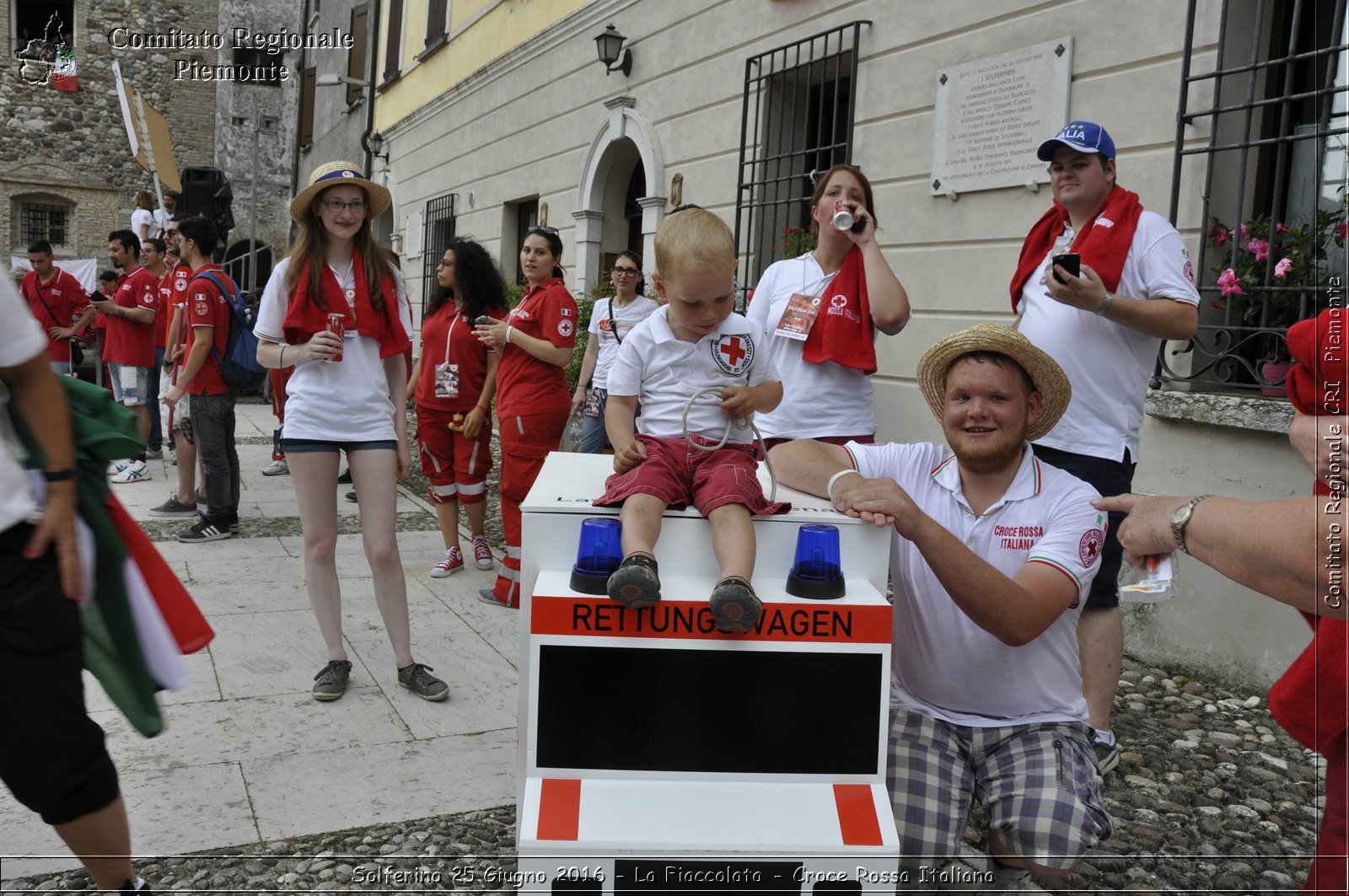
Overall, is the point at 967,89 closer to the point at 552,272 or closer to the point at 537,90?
the point at 552,272

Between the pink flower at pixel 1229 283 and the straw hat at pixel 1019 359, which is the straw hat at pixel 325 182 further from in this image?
the pink flower at pixel 1229 283

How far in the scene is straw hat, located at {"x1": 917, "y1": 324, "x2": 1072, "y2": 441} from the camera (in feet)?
8.16

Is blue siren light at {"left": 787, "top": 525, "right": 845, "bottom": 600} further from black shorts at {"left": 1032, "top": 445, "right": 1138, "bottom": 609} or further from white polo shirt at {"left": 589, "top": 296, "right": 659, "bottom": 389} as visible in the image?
white polo shirt at {"left": 589, "top": 296, "right": 659, "bottom": 389}

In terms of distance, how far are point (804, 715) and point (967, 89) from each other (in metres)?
4.89

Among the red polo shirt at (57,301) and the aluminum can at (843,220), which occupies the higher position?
the aluminum can at (843,220)

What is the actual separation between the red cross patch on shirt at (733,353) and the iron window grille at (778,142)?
4630mm

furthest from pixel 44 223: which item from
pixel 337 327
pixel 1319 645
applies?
pixel 1319 645

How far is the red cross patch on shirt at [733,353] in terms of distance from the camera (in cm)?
299

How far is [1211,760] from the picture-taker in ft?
12.0

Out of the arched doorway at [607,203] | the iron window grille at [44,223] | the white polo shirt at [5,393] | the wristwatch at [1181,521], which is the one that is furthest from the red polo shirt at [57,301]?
the iron window grille at [44,223]

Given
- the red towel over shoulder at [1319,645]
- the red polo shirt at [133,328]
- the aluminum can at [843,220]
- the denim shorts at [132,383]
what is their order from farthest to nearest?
1. the denim shorts at [132,383]
2. the red polo shirt at [133,328]
3. the aluminum can at [843,220]
4. the red towel over shoulder at [1319,645]

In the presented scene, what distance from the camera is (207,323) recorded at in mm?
6434

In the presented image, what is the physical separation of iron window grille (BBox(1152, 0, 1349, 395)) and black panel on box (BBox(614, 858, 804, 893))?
3592 mm

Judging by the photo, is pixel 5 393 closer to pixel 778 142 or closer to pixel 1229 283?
pixel 1229 283
